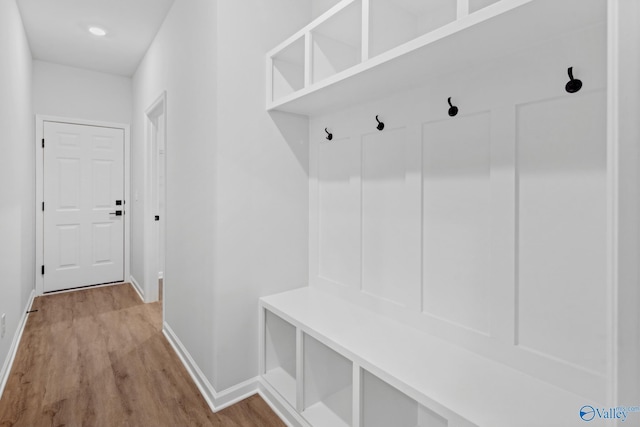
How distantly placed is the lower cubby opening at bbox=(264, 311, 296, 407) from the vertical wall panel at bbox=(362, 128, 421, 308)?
23.3 inches

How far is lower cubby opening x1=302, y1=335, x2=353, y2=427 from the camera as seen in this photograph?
1.59 metres

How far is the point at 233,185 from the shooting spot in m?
1.83

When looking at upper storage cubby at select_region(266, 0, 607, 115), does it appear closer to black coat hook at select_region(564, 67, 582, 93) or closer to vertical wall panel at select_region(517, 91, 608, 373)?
black coat hook at select_region(564, 67, 582, 93)

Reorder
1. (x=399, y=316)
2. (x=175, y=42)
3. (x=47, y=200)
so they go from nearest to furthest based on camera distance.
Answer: (x=399, y=316) < (x=175, y=42) < (x=47, y=200)

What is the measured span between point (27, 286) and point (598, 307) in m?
4.38

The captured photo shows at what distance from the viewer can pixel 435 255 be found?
1.45 m

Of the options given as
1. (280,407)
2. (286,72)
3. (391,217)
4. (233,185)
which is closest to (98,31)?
(286,72)

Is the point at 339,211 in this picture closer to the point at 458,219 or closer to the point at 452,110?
the point at 458,219

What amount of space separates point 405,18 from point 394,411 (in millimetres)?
1813

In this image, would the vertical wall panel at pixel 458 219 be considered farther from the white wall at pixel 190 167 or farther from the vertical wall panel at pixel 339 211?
the white wall at pixel 190 167

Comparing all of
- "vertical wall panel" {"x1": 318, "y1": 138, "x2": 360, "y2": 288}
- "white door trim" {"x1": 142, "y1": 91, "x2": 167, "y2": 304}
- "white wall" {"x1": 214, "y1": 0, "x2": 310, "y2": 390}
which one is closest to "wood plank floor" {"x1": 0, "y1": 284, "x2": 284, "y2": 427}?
"white wall" {"x1": 214, "y1": 0, "x2": 310, "y2": 390}

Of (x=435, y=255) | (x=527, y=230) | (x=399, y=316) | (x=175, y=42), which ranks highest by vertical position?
(x=175, y=42)

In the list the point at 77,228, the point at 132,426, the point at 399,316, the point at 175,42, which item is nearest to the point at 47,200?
the point at 77,228

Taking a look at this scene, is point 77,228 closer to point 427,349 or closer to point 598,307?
point 427,349
